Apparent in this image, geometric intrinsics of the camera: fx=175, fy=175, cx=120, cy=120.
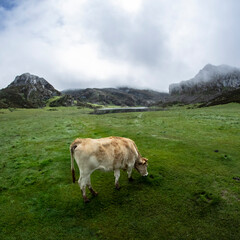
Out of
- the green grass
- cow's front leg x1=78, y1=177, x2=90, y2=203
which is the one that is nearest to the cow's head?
the green grass

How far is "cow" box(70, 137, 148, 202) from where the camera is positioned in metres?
9.02

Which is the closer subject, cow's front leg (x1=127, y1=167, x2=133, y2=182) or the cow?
the cow

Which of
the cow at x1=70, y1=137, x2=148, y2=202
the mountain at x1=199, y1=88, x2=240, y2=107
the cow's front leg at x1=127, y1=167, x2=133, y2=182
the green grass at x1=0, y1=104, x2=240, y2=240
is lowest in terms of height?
the green grass at x1=0, y1=104, x2=240, y2=240

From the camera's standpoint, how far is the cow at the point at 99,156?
9.02 meters

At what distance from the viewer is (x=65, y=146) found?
20.3 m

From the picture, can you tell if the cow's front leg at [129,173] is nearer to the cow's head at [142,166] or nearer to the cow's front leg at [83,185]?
the cow's head at [142,166]

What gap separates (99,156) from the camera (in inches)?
364

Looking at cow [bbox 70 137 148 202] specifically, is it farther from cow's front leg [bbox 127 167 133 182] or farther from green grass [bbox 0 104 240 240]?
green grass [bbox 0 104 240 240]

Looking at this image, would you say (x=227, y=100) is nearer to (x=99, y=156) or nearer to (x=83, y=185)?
(x=99, y=156)

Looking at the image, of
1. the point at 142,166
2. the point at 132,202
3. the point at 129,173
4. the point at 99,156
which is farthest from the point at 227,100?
the point at 99,156

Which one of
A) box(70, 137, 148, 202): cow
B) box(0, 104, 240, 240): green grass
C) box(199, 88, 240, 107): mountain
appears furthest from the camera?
box(199, 88, 240, 107): mountain

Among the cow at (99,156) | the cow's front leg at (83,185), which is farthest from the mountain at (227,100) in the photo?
the cow's front leg at (83,185)

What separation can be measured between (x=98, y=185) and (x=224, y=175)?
26.9 ft

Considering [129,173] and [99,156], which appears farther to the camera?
[129,173]
